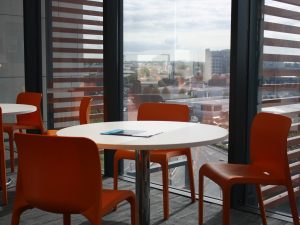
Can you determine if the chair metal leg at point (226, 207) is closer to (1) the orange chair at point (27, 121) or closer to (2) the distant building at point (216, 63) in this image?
(2) the distant building at point (216, 63)

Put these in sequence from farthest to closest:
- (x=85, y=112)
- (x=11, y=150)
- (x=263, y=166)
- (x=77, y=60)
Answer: (x=77, y=60) < (x=11, y=150) < (x=85, y=112) < (x=263, y=166)

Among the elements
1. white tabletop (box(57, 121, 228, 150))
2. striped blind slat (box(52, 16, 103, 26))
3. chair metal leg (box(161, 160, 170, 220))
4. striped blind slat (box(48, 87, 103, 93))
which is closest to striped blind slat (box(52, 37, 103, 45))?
striped blind slat (box(52, 16, 103, 26))

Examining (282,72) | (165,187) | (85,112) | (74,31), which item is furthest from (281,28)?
(74,31)

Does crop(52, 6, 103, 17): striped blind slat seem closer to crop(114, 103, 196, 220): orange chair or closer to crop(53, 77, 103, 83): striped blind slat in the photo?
crop(53, 77, 103, 83): striped blind slat

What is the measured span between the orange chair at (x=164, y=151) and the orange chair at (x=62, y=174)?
129cm

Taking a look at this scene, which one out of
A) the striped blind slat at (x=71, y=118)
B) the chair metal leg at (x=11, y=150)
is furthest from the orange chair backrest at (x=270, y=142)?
the chair metal leg at (x=11, y=150)

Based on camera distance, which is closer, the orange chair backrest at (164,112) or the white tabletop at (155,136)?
the white tabletop at (155,136)

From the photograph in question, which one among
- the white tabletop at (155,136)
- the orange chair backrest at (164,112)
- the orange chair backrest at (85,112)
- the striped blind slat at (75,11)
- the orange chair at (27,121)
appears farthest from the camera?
the striped blind slat at (75,11)

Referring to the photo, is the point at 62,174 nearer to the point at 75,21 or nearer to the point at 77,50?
the point at 77,50

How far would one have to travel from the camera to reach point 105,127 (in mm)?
2709

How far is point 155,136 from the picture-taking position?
2338mm

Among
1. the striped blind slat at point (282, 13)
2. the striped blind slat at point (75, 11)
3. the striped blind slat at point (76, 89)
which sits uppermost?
the striped blind slat at point (75, 11)

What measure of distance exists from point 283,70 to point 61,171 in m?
2.12

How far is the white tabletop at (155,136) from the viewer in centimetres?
207
